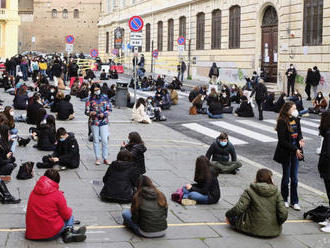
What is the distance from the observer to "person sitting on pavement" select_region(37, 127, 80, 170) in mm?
Answer: 11281

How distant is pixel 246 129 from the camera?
738 inches

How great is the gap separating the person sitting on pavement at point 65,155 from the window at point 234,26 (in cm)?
2373

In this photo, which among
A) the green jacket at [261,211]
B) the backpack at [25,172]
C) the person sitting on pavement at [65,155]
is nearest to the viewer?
the green jacket at [261,211]

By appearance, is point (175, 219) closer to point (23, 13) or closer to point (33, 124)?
point (33, 124)

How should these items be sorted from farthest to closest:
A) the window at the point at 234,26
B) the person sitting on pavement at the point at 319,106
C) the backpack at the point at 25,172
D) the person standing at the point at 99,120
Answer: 1. the window at the point at 234,26
2. the person sitting on pavement at the point at 319,106
3. the person standing at the point at 99,120
4. the backpack at the point at 25,172

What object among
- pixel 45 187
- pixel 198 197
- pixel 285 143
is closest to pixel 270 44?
pixel 285 143

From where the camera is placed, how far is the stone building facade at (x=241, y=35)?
26847mm

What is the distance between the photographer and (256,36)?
3166cm

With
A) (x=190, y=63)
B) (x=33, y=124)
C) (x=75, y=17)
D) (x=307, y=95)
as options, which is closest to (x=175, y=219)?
(x=33, y=124)

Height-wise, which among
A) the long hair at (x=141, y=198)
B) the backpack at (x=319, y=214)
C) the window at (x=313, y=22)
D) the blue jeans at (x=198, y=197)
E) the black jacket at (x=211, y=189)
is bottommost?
the backpack at (x=319, y=214)

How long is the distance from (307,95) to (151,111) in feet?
31.7

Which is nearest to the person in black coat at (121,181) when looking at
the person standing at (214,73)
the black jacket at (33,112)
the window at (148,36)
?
the black jacket at (33,112)

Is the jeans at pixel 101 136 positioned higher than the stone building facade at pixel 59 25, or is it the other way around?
the stone building facade at pixel 59 25

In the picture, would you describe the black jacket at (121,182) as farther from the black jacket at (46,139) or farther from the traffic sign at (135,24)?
the traffic sign at (135,24)
